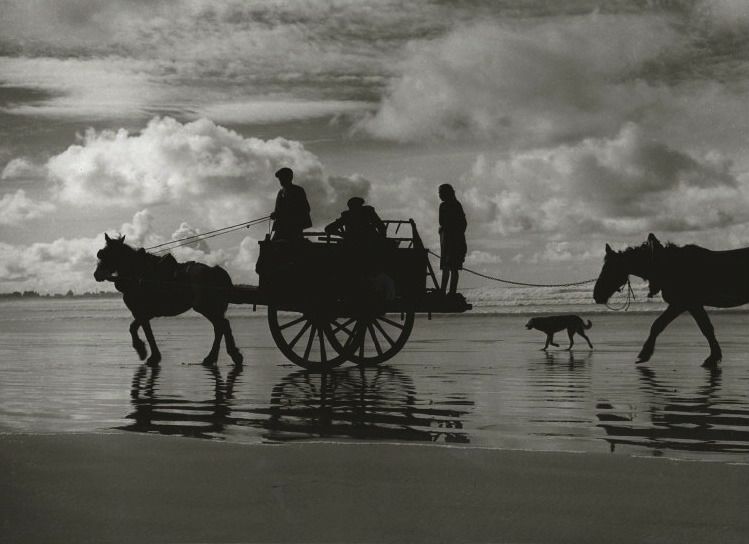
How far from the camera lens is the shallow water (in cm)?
645

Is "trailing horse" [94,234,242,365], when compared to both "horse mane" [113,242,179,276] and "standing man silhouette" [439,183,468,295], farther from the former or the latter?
"standing man silhouette" [439,183,468,295]

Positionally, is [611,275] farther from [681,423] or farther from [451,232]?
[681,423]

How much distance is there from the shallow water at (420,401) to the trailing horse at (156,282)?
81 centimetres

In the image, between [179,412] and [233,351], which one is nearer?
[179,412]

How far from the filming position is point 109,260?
46.2 ft

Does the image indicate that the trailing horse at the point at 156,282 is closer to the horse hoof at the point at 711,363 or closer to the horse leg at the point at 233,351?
the horse leg at the point at 233,351

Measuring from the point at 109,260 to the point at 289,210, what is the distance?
3.81 metres

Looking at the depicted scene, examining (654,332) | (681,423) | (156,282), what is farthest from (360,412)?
(654,332)

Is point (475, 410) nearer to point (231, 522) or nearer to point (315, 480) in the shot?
point (315, 480)

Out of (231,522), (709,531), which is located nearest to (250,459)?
(231,522)

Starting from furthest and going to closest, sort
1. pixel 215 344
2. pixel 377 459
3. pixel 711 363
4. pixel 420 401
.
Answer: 1. pixel 215 344
2. pixel 711 363
3. pixel 420 401
4. pixel 377 459

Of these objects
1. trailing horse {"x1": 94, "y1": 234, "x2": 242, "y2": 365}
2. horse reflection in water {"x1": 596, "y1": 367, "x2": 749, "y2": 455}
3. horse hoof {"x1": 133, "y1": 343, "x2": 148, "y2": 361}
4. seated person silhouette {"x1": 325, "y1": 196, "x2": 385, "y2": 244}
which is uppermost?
seated person silhouette {"x1": 325, "y1": 196, "x2": 385, "y2": 244}

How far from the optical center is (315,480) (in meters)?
4.77

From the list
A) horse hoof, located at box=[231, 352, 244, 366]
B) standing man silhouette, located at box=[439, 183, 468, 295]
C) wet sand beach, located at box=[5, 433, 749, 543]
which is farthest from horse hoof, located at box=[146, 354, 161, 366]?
wet sand beach, located at box=[5, 433, 749, 543]
